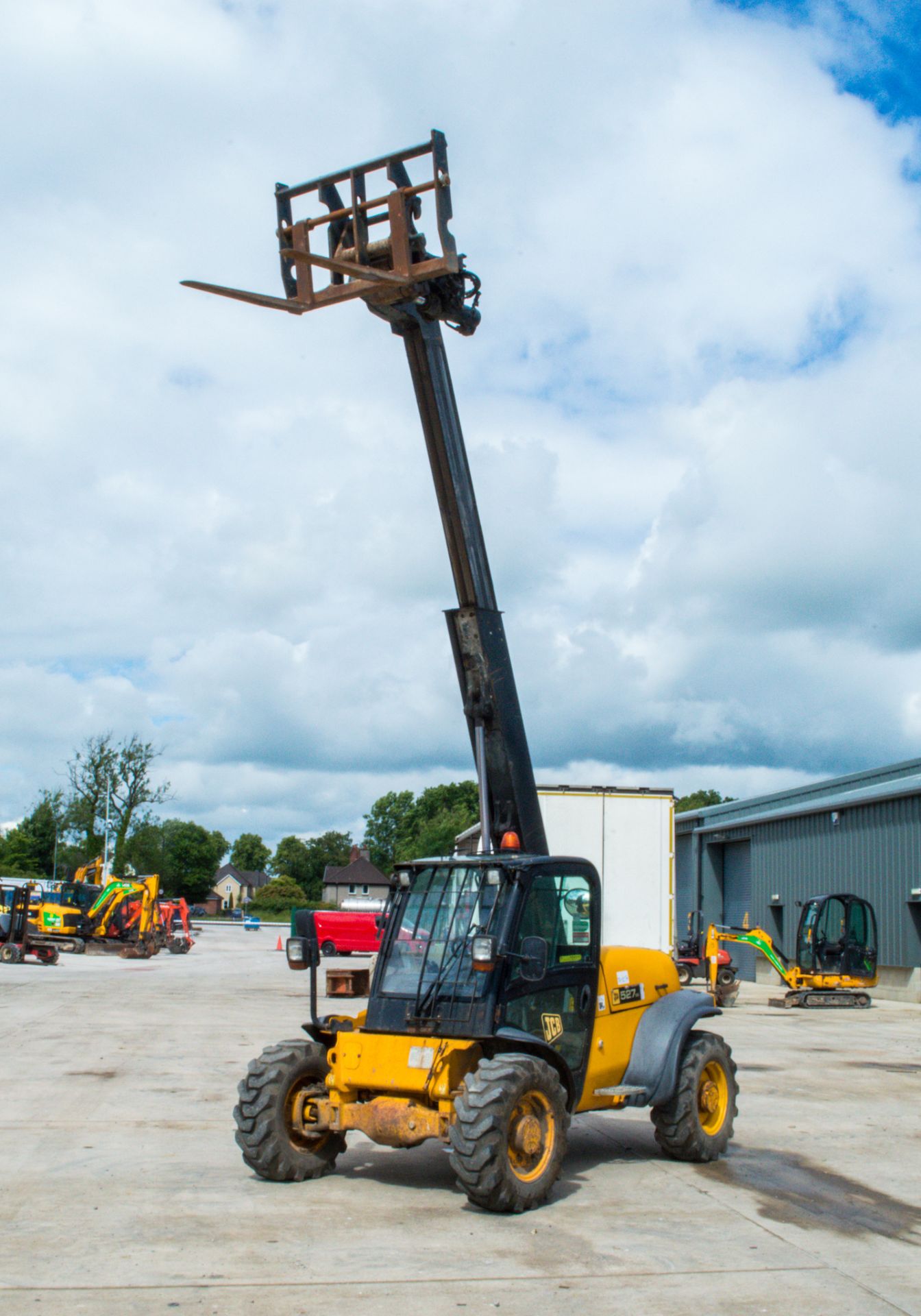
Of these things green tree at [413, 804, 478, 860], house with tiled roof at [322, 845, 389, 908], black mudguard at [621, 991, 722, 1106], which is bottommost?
black mudguard at [621, 991, 722, 1106]

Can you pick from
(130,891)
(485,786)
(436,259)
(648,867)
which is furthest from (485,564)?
(130,891)

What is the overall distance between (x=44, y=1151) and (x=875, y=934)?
21.0 meters

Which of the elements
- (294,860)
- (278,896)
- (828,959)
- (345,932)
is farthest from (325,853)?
(828,959)

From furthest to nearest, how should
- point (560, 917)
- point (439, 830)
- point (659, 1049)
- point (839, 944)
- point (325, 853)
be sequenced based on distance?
1. point (325, 853)
2. point (439, 830)
3. point (839, 944)
4. point (659, 1049)
5. point (560, 917)

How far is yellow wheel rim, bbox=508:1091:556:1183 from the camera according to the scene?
716 cm

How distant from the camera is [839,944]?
1019 inches

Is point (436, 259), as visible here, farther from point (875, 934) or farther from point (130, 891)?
point (130, 891)

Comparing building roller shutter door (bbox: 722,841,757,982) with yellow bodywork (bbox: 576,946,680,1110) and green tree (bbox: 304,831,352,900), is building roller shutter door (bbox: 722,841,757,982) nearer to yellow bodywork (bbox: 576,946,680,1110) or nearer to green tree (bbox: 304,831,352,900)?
yellow bodywork (bbox: 576,946,680,1110)

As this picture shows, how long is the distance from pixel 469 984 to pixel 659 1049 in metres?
1.77

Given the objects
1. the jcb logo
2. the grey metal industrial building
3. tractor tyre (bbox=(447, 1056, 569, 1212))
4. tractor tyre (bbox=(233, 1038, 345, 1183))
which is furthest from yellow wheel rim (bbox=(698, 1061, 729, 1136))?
the grey metal industrial building

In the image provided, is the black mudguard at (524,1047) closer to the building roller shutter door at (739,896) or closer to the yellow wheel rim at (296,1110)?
the yellow wheel rim at (296,1110)

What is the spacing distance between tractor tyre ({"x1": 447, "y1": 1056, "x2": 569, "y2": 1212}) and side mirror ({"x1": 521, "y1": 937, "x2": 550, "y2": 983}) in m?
0.49

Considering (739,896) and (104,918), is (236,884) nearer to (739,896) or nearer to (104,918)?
(104,918)

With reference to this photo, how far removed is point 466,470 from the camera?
28.6 ft
